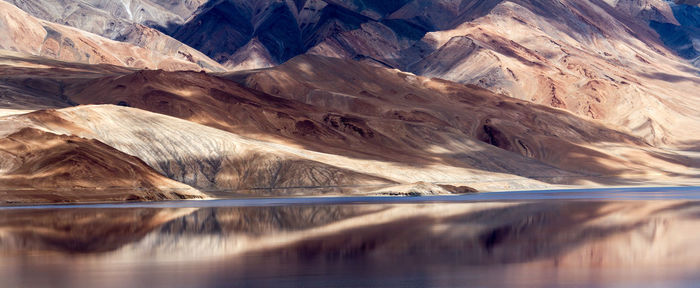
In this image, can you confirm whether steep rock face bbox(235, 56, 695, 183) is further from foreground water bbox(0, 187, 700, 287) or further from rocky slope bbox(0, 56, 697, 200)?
foreground water bbox(0, 187, 700, 287)

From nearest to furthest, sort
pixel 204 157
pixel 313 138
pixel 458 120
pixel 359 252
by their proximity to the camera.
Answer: pixel 359 252, pixel 204 157, pixel 313 138, pixel 458 120

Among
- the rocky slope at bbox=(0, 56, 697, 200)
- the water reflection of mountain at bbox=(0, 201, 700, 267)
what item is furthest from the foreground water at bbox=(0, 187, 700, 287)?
the rocky slope at bbox=(0, 56, 697, 200)

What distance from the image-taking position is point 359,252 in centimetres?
3066

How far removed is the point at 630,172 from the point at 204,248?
139 meters

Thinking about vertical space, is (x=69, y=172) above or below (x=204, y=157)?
below

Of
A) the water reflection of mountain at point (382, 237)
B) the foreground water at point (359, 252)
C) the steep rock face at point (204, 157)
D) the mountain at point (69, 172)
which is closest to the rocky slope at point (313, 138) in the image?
the steep rock face at point (204, 157)

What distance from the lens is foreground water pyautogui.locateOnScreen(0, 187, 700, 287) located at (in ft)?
79.5

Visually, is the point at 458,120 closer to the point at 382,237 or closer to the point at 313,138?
the point at 313,138

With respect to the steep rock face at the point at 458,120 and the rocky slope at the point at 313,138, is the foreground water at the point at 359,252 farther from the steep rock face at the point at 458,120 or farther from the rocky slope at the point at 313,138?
the steep rock face at the point at 458,120

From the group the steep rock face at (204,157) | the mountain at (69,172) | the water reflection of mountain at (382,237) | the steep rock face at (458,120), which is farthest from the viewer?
the steep rock face at (458,120)

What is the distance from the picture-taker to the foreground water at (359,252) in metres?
24.2

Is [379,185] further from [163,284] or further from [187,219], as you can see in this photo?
[163,284]

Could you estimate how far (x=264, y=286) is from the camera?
76.3 feet

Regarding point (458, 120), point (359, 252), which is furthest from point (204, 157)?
point (359, 252)
